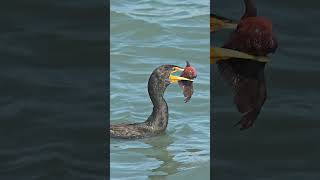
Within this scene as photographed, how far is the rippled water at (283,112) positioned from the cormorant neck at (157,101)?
1.50 feet

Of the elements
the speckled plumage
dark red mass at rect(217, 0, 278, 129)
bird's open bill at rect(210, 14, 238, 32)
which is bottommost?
the speckled plumage

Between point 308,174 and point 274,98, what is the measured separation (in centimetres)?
149

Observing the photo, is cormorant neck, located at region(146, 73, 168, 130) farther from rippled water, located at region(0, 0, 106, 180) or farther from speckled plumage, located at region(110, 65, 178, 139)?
rippled water, located at region(0, 0, 106, 180)

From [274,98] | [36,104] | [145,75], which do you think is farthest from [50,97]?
[274,98]

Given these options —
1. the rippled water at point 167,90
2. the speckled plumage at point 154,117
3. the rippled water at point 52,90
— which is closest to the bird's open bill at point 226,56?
the rippled water at point 167,90

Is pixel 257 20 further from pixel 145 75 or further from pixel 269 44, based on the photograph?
pixel 145 75

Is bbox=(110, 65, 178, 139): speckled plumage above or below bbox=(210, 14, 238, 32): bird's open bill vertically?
below

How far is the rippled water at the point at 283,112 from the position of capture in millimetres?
6473

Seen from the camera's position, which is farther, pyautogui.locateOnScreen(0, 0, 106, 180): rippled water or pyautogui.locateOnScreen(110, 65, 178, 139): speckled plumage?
pyautogui.locateOnScreen(110, 65, 178, 139): speckled plumage

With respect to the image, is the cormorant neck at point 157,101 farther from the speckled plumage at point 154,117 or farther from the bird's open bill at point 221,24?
the bird's open bill at point 221,24

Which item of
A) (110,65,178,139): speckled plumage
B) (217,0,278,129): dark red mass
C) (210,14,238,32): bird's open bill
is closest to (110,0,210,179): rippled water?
(110,65,178,139): speckled plumage

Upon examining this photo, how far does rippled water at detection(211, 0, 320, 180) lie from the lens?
21.2 ft

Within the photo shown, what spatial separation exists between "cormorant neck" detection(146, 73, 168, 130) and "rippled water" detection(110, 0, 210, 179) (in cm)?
13

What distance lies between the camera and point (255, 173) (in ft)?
20.4
